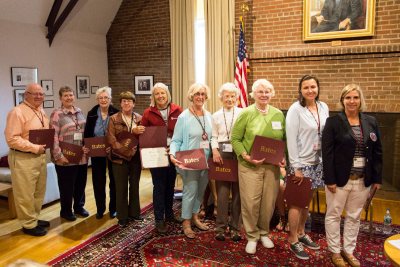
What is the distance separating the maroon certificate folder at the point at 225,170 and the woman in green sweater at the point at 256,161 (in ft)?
0.30

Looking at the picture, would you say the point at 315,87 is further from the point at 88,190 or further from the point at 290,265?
the point at 88,190

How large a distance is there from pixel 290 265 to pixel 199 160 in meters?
1.15

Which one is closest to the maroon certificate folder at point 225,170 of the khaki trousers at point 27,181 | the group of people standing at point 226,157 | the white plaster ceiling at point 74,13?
the group of people standing at point 226,157

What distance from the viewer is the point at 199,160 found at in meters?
3.03

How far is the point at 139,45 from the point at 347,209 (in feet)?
16.9

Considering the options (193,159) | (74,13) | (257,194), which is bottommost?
(257,194)

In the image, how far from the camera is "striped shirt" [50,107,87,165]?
353 cm

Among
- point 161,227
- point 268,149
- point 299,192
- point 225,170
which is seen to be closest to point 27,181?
point 161,227

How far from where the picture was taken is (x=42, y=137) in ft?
10.9

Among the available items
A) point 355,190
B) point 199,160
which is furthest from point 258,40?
point 355,190

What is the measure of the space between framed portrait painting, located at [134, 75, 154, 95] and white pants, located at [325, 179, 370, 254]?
4587mm

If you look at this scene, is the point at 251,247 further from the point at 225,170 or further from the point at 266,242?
the point at 225,170

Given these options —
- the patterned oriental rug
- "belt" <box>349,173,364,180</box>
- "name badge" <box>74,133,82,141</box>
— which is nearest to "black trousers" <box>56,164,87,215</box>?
"name badge" <box>74,133,82,141</box>

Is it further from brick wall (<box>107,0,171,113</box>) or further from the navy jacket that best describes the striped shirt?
brick wall (<box>107,0,171,113</box>)
